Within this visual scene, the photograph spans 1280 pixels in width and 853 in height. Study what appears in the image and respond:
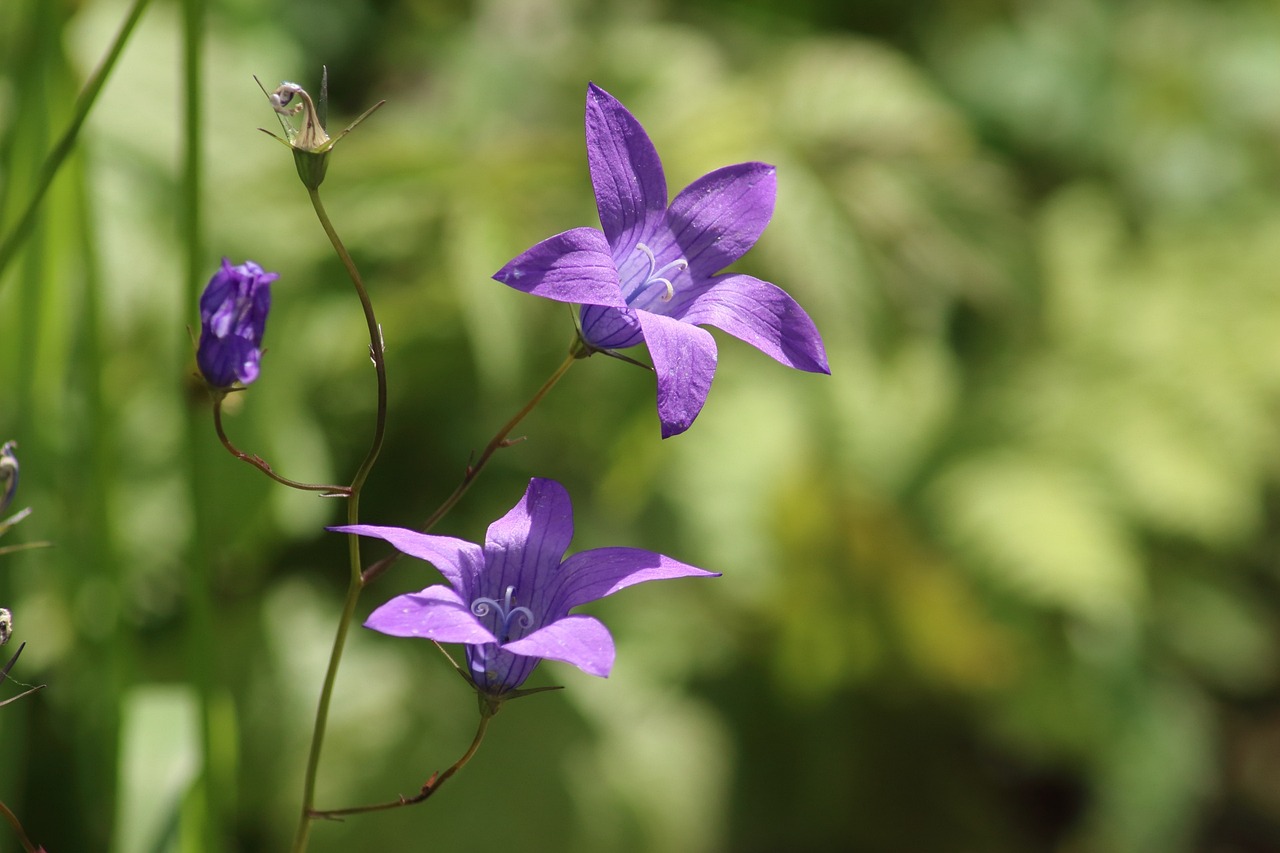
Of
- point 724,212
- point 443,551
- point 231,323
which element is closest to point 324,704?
point 443,551

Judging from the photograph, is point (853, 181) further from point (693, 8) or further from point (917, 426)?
point (693, 8)

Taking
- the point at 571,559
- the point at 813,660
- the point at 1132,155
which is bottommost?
the point at 813,660

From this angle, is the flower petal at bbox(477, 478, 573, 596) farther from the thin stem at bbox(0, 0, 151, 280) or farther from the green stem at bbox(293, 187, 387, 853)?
the thin stem at bbox(0, 0, 151, 280)

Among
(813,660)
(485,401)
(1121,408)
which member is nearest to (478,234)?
(485,401)

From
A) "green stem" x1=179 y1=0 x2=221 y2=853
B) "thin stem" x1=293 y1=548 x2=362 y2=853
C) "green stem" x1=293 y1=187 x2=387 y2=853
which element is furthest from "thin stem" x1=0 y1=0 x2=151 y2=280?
"thin stem" x1=293 y1=548 x2=362 y2=853

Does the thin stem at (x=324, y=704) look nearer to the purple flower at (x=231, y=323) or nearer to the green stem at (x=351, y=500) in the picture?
the green stem at (x=351, y=500)

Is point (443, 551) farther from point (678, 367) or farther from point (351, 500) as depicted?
point (678, 367)

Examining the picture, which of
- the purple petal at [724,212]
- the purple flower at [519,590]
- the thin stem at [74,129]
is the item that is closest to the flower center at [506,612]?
the purple flower at [519,590]
